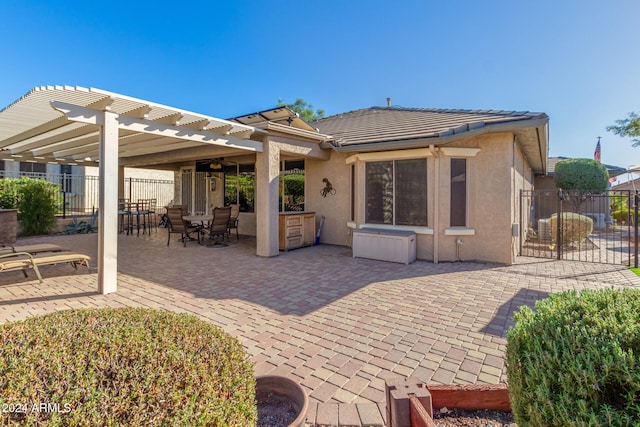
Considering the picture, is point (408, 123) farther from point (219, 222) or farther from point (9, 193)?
point (9, 193)

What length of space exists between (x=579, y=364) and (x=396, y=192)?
7.77 metres

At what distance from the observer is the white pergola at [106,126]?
533 centimetres

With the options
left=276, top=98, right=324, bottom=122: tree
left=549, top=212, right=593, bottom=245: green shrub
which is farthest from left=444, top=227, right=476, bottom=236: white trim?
left=276, top=98, right=324, bottom=122: tree

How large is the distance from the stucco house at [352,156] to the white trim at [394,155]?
29mm

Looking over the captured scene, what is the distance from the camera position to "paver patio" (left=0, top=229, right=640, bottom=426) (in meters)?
3.18

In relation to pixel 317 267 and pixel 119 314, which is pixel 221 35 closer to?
pixel 317 267

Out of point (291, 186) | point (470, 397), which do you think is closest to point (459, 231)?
point (291, 186)

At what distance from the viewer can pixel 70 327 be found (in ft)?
5.41

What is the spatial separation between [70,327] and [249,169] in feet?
39.5

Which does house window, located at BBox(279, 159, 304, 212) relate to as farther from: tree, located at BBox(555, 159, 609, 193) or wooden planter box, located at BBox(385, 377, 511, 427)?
tree, located at BBox(555, 159, 609, 193)

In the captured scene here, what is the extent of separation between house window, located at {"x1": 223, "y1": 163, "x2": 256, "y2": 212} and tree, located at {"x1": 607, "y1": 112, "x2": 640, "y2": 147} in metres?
25.7

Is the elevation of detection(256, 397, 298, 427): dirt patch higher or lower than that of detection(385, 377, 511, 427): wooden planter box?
lower

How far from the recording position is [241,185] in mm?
13742

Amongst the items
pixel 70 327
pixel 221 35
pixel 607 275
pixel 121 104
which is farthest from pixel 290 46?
pixel 70 327
